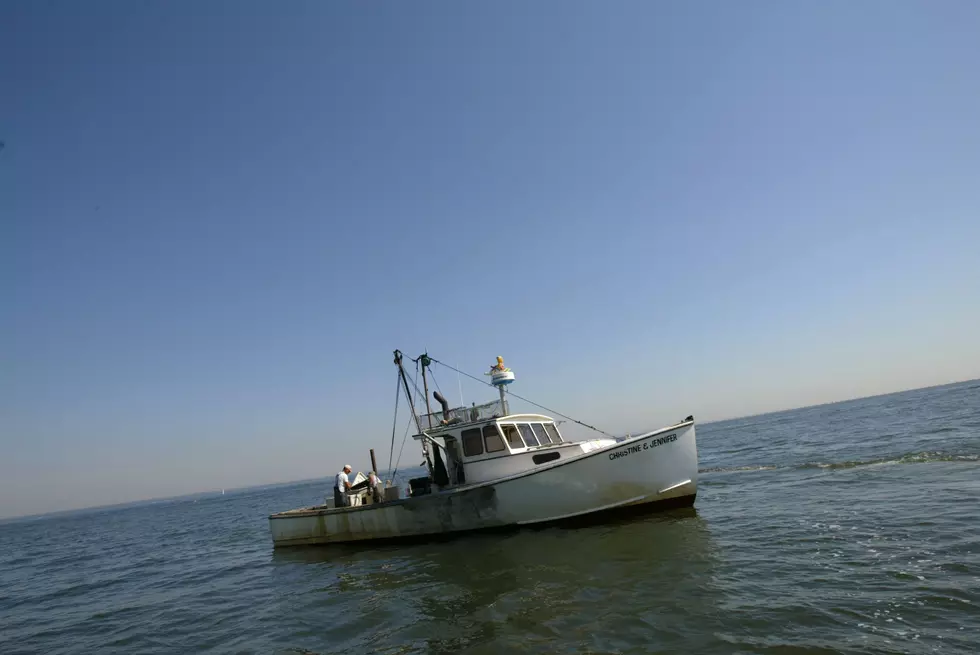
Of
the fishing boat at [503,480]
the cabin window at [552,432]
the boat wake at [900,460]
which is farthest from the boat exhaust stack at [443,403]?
the boat wake at [900,460]

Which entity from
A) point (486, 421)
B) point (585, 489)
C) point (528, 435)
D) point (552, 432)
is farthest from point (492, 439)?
point (585, 489)

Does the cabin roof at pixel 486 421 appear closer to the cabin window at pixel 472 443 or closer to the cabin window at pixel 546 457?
the cabin window at pixel 472 443

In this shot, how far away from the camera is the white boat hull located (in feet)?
43.3

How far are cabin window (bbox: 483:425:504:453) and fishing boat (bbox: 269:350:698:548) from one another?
0.10ft

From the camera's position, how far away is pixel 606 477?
524 inches

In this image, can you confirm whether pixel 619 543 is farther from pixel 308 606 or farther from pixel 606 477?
pixel 308 606

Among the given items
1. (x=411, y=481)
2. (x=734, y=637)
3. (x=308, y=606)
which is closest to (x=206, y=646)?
(x=308, y=606)

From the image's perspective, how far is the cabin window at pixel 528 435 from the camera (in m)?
15.4

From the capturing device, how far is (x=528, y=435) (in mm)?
15516

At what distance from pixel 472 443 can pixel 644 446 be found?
5021 mm

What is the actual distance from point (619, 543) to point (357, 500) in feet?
31.6

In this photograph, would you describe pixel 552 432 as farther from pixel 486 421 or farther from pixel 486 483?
pixel 486 483

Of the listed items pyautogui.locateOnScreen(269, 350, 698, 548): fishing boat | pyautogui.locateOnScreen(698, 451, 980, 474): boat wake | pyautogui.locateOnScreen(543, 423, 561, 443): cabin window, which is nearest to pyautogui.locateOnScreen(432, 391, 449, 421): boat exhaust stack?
pyautogui.locateOnScreen(269, 350, 698, 548): fishing boat

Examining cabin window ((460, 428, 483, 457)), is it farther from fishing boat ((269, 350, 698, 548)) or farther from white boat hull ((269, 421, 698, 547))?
white boat hull ((269, 421, 698, 547))
